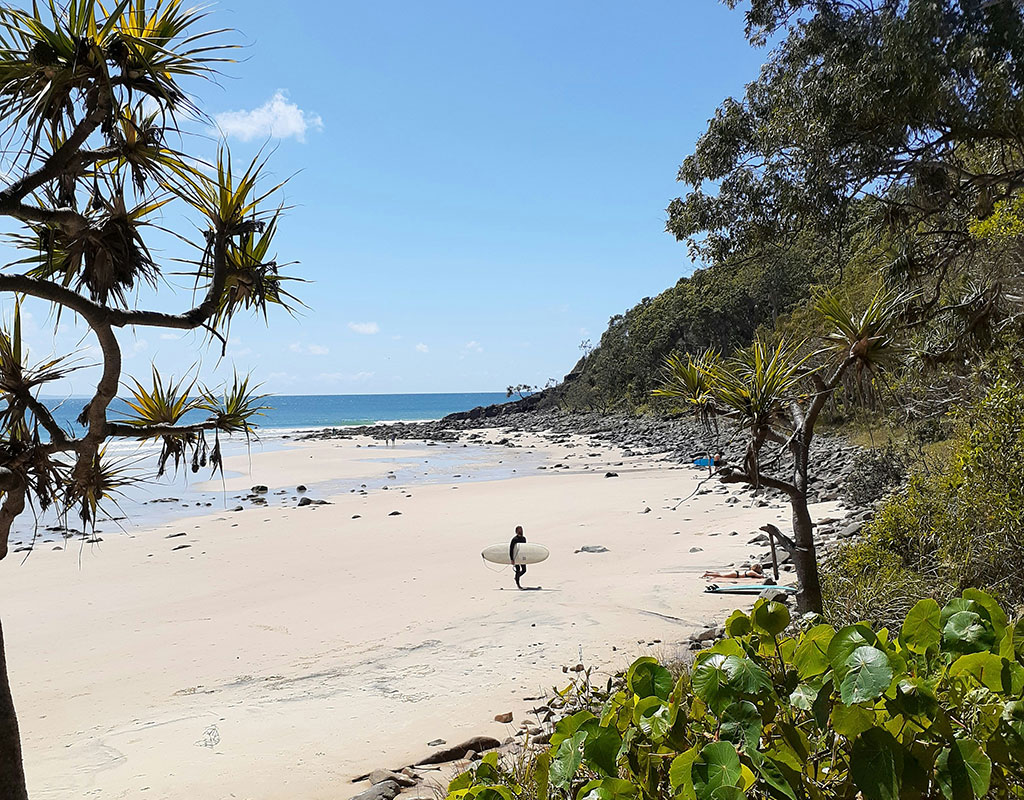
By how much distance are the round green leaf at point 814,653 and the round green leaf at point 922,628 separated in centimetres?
15

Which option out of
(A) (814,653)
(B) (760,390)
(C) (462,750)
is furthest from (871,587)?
(A) (814,653)

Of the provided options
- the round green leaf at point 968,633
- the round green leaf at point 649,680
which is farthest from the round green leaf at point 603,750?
the round green leaf at point 968,633

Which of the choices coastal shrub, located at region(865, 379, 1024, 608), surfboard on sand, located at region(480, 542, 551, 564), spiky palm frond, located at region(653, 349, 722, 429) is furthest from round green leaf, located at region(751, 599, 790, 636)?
surfboard on sand, located at region(480, 542, 551, 564)

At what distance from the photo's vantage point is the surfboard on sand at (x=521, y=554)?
11.4 meters

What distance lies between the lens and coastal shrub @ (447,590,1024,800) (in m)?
1.30

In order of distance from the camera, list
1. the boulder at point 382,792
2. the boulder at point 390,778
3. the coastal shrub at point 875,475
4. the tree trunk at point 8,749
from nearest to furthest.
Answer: the tree trunk at point 8,749, the boulder at point 382,792, the boulder at point 390,778, the coastal shrub at point 875,475

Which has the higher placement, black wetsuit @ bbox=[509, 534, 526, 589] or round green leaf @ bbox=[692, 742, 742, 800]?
round green leaf @ bbox=[692, 742, 742, 800]

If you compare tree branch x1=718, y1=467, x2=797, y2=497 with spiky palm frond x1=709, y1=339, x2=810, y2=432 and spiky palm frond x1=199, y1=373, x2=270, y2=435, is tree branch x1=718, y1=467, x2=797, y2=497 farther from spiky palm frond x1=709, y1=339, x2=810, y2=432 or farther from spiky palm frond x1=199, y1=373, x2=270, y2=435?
spiky palm frond x1=199, y1=373, x2=270, y2=435

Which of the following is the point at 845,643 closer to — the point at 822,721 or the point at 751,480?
the point at 822,721

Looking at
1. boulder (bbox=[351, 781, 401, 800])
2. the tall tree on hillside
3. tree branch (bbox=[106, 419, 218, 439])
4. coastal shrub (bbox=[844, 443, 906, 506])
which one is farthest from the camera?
coastal shrub (bbox=[844, 443, 906, 506])

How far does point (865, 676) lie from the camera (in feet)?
4.35

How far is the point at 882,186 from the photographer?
9344mm

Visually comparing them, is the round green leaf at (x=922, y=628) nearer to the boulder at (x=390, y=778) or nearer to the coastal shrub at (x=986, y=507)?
the boulder at (x=390, y=778)

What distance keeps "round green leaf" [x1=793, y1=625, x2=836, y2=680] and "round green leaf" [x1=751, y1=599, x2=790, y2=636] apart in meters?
0.08
